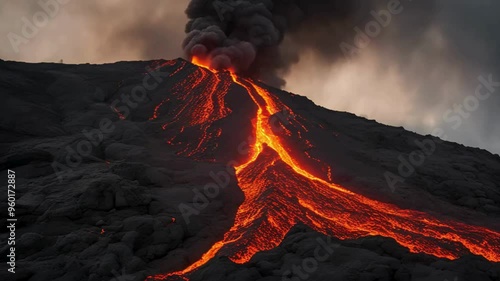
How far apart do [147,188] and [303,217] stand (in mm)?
6528

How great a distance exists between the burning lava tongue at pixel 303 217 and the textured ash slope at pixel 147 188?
3.12 ft

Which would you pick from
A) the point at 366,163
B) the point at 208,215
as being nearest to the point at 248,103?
the point at 366,163

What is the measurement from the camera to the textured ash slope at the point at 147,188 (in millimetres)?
12172

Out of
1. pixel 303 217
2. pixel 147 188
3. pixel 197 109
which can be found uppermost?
pixel 197 109

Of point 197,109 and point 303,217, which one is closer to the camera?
point 303,217

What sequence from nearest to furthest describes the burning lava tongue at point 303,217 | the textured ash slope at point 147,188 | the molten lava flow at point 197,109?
the textured ash slope at point 147,188, the burning lava tongue at point 303,217, the molten lava flow at point 197,109

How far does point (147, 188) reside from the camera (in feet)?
59.9

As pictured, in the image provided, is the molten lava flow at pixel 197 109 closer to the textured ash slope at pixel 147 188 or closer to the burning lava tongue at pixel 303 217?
the burning lava tongue at pixel 303 217

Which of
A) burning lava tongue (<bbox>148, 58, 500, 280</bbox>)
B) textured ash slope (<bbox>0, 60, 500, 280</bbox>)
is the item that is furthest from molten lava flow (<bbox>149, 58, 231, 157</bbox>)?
textured ash slope (<bbox>0, 60, 500, 280</bbox>)

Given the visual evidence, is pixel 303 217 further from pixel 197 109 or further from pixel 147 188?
pixel 197 109

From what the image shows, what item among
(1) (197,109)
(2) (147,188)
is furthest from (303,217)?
(1) (197,109)

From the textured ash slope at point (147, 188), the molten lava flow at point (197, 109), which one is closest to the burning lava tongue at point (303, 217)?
the molten lava flow at point (197, 109)

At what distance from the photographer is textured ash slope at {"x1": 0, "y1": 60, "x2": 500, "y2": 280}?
12.2m

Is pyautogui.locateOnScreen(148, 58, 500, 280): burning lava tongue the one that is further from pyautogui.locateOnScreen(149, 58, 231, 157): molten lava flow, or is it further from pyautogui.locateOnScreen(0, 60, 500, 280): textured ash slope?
pyautogui.locateOnScreen(0, 60, 500, 280): textured ash slope
